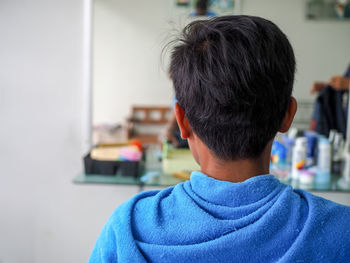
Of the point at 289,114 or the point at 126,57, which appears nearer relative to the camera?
the point at 289,114

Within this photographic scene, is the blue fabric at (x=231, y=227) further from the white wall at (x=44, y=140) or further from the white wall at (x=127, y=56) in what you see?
the white wall at (x=127, y=56)

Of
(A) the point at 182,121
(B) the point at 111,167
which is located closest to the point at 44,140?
(B) the point at 111,167

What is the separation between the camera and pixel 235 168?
60 cm

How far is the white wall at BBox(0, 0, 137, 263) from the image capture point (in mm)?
1856

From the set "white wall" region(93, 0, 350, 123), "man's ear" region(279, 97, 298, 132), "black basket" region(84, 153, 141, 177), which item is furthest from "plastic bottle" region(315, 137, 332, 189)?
"white wall" region(93, 0, 350, 123)

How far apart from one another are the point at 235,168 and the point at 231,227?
0.10 meters

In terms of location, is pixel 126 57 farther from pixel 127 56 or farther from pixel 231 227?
pixel 231 227

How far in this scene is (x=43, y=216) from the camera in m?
1.94

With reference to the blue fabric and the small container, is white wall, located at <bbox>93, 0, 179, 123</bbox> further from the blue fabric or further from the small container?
the blue fabric

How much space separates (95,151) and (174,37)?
123cm

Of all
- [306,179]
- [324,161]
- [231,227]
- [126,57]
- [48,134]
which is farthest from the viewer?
[126,57]

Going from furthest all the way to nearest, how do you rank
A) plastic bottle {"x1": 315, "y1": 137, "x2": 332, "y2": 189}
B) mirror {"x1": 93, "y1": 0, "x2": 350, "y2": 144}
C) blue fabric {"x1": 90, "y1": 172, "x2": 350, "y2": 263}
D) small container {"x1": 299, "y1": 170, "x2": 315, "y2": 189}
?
mirror {"x1": 93, "y1": 0, "x2": 350, "y2": 144} → plastic bottle {"x1": 315, "y1": 137, "x2": 332, "y2": 189} → small container {"x1": 299, "y1": 170, "x2": 315, "y2": 189} → blue fabric {"x1": 90, "y1": 172, "x2": 350, "y2": 263}

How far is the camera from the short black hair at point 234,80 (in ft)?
1.79

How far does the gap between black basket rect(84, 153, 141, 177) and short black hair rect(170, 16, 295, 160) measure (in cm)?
110
